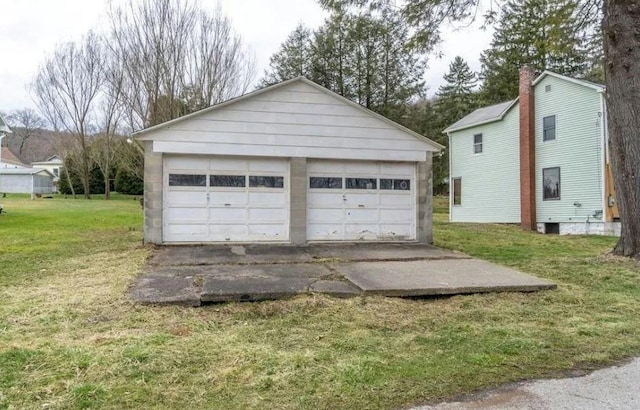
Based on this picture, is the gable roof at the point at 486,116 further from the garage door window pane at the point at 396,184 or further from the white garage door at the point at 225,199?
the white garage door at the point at 225,199

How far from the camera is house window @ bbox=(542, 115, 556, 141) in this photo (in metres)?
17.6

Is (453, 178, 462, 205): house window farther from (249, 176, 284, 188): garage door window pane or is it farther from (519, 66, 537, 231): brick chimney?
(249, 176, 284, 188): garage door window pane

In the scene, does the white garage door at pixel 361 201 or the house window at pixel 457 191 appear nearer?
the white garage door at pixel 361 201

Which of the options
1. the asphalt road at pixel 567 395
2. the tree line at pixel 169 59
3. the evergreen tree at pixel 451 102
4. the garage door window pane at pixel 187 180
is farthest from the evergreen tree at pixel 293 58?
the asphalt road at pixel 567 395

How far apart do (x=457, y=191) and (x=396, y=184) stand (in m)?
11.8

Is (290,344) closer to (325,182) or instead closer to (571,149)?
(325,182)

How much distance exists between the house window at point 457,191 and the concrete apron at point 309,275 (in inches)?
522

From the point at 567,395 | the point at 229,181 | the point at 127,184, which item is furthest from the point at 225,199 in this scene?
the point at 127,184

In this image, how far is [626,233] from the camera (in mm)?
9070

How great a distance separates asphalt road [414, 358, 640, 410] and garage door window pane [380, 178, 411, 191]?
326 inches

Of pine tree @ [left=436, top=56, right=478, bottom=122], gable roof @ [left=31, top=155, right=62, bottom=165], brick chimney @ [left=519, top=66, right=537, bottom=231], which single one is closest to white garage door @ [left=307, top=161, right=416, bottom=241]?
brick chimney @ [left=519, top=66, right=537, bottom=231]

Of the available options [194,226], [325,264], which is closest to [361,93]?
[194,226]

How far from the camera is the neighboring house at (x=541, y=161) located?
16.0m

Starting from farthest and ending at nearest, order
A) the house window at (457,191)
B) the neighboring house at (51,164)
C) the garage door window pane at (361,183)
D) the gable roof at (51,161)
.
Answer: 1. the gable roof at (51,161)
2. the neighboring house at (51,164)
3. the house window at (457,191)
4. the garage door window pane at (361,183)
